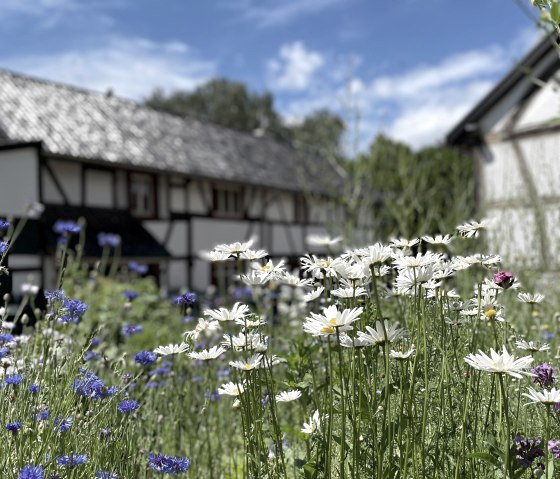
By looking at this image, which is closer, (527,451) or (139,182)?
(527,451)

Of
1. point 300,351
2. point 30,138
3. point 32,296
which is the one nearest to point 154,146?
point 30,138

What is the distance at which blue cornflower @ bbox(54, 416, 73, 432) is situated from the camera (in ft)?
6.58

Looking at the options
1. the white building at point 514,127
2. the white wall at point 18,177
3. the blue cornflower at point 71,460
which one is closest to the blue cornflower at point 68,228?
A: the blue cornflower at point 71,460

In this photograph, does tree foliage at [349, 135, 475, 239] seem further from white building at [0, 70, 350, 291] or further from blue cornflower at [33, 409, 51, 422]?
blue cornflower at [33, 409, 51, 422]

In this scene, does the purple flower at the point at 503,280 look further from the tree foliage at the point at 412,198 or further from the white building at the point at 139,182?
the white building at the point at 139,182

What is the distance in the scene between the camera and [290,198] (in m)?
21.5

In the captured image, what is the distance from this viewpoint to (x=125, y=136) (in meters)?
16.4

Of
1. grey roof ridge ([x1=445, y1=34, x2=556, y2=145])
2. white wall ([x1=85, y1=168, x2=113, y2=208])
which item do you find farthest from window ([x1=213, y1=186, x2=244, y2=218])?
grey roof ridge ([x1=445, y1=34, x2=556, y2=145])

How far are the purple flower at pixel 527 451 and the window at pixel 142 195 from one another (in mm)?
14477

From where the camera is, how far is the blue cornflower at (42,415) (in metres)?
2.11

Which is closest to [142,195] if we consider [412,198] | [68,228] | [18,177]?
[18,177]

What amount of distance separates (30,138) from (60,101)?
10.4 ft

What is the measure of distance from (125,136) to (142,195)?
1.57m

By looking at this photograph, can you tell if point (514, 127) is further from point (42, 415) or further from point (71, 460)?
point (71, 460)
